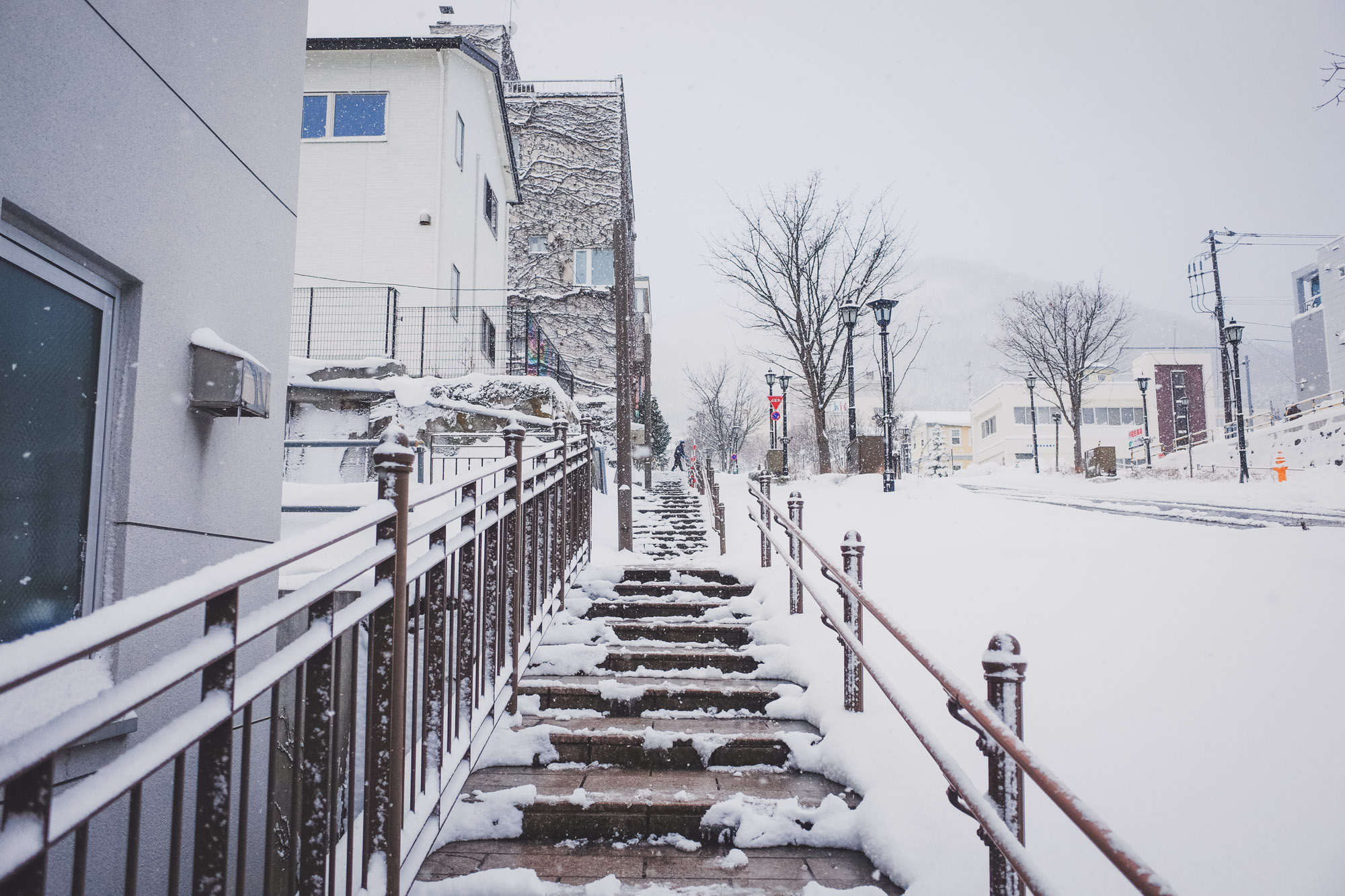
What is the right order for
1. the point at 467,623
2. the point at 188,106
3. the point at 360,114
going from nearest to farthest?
1. the point at 467,623
2. the point at 188,106
3. the point at 360,114

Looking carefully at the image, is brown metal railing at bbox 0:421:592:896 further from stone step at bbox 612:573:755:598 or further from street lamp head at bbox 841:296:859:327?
street lamp head at bbox 841:296:859:327

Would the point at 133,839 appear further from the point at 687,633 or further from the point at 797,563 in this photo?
the point at 797,563

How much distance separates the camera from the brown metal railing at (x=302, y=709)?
103 centimetres

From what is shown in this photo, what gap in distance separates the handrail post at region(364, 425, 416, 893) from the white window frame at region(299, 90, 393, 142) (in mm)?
14173

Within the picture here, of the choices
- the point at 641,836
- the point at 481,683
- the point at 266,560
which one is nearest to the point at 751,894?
the point at 641,836

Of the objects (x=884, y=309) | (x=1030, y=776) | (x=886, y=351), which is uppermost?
(x=884, y=309)

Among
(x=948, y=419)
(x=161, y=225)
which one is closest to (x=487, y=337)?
(x=161, y=225)

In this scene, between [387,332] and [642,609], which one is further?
[387,332]

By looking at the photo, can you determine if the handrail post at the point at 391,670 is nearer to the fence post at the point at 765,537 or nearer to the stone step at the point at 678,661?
the stone step at the point at 678,661

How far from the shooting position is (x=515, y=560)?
3.79 metres

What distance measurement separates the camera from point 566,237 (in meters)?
23.4

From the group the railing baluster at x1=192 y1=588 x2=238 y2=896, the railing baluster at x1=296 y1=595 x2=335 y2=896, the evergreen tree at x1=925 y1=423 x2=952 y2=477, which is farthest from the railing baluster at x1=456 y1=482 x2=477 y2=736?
the evergreen tree at x1=925 y1=423 x2=952 y2=477

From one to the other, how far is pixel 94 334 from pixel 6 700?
156 centimetres

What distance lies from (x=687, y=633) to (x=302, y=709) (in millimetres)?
3782
